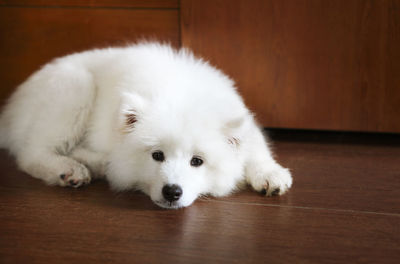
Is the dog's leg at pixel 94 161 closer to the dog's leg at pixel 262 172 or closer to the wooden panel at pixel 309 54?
the dog's leg at pixel 262 172

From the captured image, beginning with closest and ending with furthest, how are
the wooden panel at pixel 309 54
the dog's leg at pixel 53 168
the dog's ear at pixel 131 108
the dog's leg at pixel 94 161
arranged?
the dog's ear at pixel 131 108, the dog's leg at pixel 53 168, the dog's leg at pixel 94 161, the wooden panel at pixel 309 54

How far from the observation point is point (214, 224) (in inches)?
62.8

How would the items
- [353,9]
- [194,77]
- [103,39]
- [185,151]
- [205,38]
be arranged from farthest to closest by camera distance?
1. [103,39]
2. [205,38]
3. [353,9]
4. [194,77]
5. [185,151]

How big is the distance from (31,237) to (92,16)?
6.00 feet

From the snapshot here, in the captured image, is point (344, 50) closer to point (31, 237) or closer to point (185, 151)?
point (185, 151)

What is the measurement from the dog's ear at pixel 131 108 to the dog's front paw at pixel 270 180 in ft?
2.03

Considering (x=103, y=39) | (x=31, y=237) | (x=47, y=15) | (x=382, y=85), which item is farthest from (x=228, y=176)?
(x=47, y=15)

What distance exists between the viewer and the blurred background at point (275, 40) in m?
2.51

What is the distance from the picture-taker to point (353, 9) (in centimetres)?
246

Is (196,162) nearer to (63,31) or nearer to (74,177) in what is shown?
(74,177)

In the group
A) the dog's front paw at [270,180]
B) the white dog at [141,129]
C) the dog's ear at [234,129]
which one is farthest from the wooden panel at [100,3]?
the dog's front paw at [270,180]

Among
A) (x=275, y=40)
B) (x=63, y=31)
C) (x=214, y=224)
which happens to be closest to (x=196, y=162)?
(x=214, y=224)

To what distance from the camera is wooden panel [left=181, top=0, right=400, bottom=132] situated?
2488 millimetres

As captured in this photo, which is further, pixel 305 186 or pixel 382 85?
pixel 382 85
